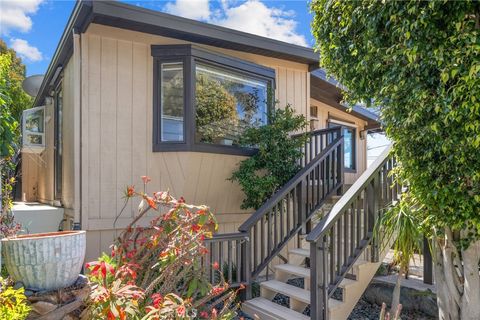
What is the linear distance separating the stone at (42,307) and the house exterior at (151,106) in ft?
6.48

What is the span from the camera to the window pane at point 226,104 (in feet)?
17.3

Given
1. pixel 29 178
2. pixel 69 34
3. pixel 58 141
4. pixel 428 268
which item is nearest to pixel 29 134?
pixel 58 141

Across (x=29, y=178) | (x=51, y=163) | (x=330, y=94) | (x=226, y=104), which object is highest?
(x=330, y=94)

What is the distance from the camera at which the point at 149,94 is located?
201 inches

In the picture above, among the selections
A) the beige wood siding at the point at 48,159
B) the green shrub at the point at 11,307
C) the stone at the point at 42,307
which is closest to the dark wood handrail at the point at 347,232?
the stone at the point at 42,307

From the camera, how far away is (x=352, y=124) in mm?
10562

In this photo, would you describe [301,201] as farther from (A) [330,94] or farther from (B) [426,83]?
(A) [330,94]

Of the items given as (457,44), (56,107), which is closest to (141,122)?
(56,107)

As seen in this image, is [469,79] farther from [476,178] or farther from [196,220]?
[196,220]

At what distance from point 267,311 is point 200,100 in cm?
307

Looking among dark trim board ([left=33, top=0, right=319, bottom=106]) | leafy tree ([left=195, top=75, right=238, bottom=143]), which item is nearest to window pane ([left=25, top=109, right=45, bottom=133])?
dark trim board ([left=33, top=0, right=319, bottom=106])

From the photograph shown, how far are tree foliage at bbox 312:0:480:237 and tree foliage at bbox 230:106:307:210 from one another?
1.94 metres

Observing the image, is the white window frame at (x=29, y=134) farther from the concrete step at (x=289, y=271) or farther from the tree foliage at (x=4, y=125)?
the concrete step at (x=289, y=271)

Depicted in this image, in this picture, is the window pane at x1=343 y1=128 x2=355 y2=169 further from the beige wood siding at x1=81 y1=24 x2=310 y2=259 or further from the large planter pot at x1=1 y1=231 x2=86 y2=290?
the large planter pot at x1=1 y1=231 x2=86 y2=290
